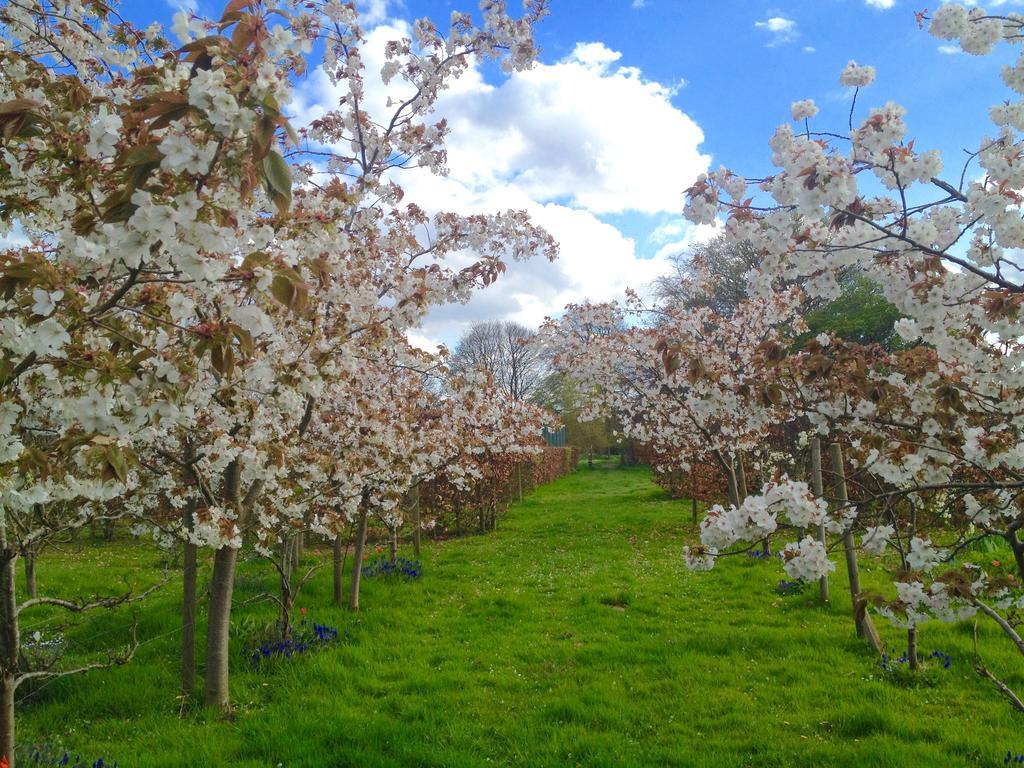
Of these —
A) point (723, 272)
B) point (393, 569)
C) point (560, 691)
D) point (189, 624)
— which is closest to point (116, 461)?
point (189, 624)

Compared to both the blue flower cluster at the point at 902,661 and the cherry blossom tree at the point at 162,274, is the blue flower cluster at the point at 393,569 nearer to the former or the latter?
the cherry blossom tree at the point at 162,274

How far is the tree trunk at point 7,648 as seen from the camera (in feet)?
10.3

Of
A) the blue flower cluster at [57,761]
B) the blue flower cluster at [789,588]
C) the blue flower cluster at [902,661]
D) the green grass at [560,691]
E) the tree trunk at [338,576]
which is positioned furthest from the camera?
the tree trunk at [338,576]

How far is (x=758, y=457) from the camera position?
40.3ft

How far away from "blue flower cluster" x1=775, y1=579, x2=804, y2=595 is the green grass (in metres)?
0.21

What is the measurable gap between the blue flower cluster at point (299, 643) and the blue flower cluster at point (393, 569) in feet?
8.05

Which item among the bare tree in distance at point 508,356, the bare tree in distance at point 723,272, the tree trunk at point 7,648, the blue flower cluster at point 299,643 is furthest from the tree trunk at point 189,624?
the bare tree in distance at point 508,356

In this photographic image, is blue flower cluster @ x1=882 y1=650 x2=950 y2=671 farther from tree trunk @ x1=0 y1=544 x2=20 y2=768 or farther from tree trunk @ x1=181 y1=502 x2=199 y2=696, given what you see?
tree trunk @ x1=0 y1=544 x2=20 y2=768

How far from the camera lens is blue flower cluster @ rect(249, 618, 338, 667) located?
5.56 meters

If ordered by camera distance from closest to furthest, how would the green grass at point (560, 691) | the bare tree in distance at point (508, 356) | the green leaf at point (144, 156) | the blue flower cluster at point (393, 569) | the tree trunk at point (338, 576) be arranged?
the green leaf at point (144, 156)
the green grass at point (560, 691)
the tree trunk at point (338, 576)
the blue flower cluster at point (393, 569)
the bare tree in distance at point (508, 356)

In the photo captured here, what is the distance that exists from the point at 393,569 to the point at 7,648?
591 centimetres

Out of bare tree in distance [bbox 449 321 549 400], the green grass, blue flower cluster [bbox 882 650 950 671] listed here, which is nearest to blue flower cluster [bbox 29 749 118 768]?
the green grass

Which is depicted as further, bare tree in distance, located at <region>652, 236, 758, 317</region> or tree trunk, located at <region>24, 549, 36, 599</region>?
bare tree in distance, located at <region>652, 236, 758, 317</region>

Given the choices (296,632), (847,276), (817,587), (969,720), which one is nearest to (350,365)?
(296,632)
